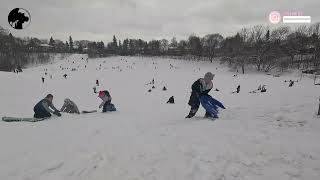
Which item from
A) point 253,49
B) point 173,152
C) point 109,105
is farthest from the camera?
point 253,49

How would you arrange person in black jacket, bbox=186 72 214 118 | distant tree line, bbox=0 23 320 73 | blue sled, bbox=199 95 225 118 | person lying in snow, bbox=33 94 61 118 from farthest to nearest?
distant tree line, bbox=0 23 320 73, person lying in snow, bbox=33 94 61 118, person in black jacket, bbox=186 72 214 118, blue sled, bbox=199 95 225 118

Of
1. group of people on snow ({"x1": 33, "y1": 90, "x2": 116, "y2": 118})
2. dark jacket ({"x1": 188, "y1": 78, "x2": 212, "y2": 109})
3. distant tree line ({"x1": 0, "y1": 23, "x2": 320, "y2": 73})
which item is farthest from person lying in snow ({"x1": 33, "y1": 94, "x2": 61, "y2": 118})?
distant tree line ({"x1": 0, "y1": 23, "x2": 320, "y2": 73})

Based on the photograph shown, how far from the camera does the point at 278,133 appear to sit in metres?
6.97

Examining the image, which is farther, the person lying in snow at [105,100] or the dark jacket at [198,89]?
the person lying in snow at [105,100]

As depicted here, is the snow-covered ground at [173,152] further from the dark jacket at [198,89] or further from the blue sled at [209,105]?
the dark jacket at [198,89]

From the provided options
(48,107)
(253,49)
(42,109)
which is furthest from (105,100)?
(253,49)

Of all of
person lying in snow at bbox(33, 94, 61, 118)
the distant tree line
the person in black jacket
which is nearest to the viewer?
the person in black jacket

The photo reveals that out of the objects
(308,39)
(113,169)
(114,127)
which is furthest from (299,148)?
(308,39)

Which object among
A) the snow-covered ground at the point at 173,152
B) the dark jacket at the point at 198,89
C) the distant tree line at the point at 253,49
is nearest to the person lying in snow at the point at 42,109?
the snow-covered ground at the point at 173,152

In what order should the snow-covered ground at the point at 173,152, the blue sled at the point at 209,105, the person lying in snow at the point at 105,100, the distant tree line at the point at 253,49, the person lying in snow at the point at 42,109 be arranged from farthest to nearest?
the distant tree line at the point at 253,49 → the person lying in snow at the point at 105,100 → the person lying in snow at the point at 42,109 → the blue sled at the point at 209,105 → the snow-covered ground at the point at 173,152

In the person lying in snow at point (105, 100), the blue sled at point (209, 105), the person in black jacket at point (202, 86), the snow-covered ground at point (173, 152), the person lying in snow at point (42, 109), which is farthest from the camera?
the person lying in snow at point (105, 100)

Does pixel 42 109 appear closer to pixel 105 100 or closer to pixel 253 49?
pixel 105 100

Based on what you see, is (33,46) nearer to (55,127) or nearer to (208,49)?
Answer: (208,49)

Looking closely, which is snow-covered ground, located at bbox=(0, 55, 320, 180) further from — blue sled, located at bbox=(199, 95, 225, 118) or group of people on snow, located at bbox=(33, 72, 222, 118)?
group of people on snow, located at bbox=(33, 72, 222, 118)
